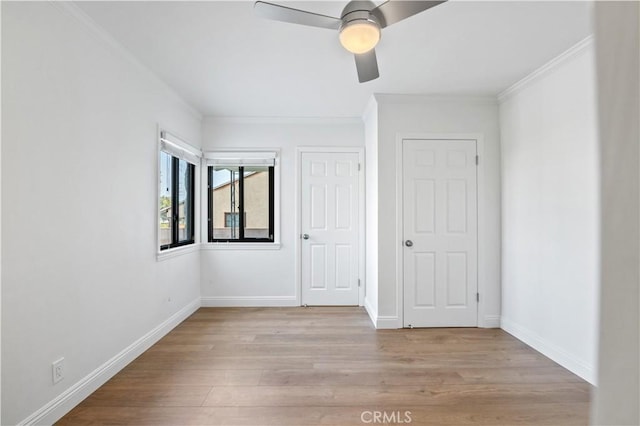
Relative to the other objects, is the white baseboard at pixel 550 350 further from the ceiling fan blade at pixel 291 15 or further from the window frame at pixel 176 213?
the window frame at pixel 176 213

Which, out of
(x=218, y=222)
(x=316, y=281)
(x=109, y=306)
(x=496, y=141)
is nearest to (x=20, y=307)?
(x=109, y=306)

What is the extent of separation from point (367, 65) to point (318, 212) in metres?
2.17

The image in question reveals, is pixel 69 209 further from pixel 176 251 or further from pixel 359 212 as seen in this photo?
pixel 359 212

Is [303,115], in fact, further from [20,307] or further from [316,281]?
[20,307]

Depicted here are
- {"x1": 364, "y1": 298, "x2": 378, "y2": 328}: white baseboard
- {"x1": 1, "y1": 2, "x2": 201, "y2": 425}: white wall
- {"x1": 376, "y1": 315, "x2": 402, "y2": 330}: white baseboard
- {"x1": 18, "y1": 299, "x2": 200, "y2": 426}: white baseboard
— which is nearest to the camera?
{"x1": 1, "y1": 2, "x2": 201, "y2": 425}: white wall

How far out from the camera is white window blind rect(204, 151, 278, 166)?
13.1ft

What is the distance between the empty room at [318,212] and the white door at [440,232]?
0.02 m

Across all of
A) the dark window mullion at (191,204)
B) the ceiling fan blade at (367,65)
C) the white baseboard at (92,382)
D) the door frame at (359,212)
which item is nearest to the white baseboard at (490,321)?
the door frame at (359,212)

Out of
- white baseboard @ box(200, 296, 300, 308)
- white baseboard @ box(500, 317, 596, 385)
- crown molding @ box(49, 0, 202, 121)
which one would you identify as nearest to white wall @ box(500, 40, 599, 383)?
white baseboard @ box(500, 317, 596, 385)

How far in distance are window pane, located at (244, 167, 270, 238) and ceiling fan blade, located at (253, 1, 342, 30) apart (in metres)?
2.52

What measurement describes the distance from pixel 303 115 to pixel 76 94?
242 cm

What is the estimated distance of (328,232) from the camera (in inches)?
159

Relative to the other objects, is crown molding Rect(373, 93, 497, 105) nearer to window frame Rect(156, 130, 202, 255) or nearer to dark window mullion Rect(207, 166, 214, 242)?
window frame Rect(156, 130, 202, 255)

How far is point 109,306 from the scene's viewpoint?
223cm
